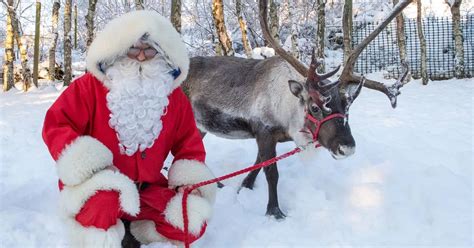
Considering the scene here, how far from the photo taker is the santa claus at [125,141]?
8.05 ft

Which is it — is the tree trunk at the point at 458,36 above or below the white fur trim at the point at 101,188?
above

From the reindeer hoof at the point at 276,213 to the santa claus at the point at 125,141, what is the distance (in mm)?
706

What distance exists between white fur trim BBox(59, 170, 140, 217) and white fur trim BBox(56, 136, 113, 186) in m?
0.04

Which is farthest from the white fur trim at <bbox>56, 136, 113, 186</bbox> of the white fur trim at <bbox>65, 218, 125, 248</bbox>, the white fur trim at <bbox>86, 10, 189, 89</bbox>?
the white fur trim at <bbox>86, 10, 189, 89</bbox>

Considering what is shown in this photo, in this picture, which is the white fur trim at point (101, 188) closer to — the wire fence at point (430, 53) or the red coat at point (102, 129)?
the red coat at point (102, 129)

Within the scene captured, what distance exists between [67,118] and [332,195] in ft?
7.06

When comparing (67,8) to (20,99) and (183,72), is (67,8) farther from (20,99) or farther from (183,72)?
(183,72)

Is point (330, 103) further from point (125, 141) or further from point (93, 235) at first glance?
point (93, 235)

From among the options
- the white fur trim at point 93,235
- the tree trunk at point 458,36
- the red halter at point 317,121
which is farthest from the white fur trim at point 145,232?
the tree trunk at point 458,36

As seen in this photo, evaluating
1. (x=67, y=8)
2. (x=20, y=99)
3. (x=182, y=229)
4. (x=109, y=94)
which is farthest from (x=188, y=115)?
(x=67, y=8)

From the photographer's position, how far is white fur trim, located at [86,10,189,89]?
2.62 meters

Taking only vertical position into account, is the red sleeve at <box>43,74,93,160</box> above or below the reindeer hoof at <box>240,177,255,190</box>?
above

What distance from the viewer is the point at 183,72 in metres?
2.88

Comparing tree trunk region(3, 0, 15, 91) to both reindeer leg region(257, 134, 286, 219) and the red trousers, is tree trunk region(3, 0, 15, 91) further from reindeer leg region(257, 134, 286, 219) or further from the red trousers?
the red trousers
